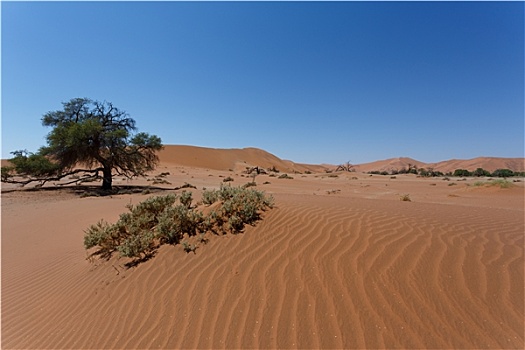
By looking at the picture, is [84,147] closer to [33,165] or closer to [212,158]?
[33,165]

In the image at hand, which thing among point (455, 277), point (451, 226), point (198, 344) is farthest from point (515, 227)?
point (198, 344)

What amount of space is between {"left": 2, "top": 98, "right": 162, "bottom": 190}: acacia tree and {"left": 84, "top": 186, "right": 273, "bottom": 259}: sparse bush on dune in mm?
13780

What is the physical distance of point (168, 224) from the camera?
14.3ft

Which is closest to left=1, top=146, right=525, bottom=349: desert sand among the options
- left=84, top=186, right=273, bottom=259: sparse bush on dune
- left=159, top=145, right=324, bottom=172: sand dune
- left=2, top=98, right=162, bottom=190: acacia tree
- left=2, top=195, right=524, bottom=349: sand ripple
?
left=2, top=195, right=524, bottom=349: sand ripple

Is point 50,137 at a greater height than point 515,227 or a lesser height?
greater

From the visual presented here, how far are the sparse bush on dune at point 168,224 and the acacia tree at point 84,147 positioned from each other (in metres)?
13.8

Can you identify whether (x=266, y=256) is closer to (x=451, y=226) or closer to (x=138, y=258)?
(x=138, y=258)

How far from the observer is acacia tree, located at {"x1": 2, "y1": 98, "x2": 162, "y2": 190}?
15867mm

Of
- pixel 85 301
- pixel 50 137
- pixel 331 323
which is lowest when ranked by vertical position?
pixel 85 301

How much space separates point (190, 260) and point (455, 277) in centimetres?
352

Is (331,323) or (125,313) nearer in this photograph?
(331,323)

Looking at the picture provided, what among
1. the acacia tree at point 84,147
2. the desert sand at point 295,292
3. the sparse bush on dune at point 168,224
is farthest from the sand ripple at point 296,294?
the acacia tree at point 84,147

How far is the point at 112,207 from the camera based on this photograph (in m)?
10.3

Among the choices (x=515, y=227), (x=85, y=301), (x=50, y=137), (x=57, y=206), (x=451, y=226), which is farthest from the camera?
(x=50, y=137)
